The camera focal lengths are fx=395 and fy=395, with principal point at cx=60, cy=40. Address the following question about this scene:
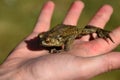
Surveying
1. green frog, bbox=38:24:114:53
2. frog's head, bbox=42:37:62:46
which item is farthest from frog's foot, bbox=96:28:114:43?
frog's head, bbox=42:37:62:46

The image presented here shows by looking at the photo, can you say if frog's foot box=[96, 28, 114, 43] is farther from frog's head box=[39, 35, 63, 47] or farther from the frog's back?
frog's head box=[39, 35, 63, 47]

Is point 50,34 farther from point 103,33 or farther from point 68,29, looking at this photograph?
point 103,33

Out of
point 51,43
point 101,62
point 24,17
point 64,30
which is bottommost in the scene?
point 24,17

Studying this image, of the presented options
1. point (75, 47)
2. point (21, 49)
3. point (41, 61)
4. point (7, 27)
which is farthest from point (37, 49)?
point (7, 27)

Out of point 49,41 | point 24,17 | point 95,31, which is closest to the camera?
point 49,41

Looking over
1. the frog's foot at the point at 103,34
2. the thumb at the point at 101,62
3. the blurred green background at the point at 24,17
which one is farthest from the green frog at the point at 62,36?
the blurred green background at the point at 24,17

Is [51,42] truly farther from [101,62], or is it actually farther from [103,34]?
[101,62]

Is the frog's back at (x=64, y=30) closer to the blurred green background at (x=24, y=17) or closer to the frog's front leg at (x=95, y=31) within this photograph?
the frog's front leg at (x=95, y=31)

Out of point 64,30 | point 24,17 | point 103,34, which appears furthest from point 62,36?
point 24,17
